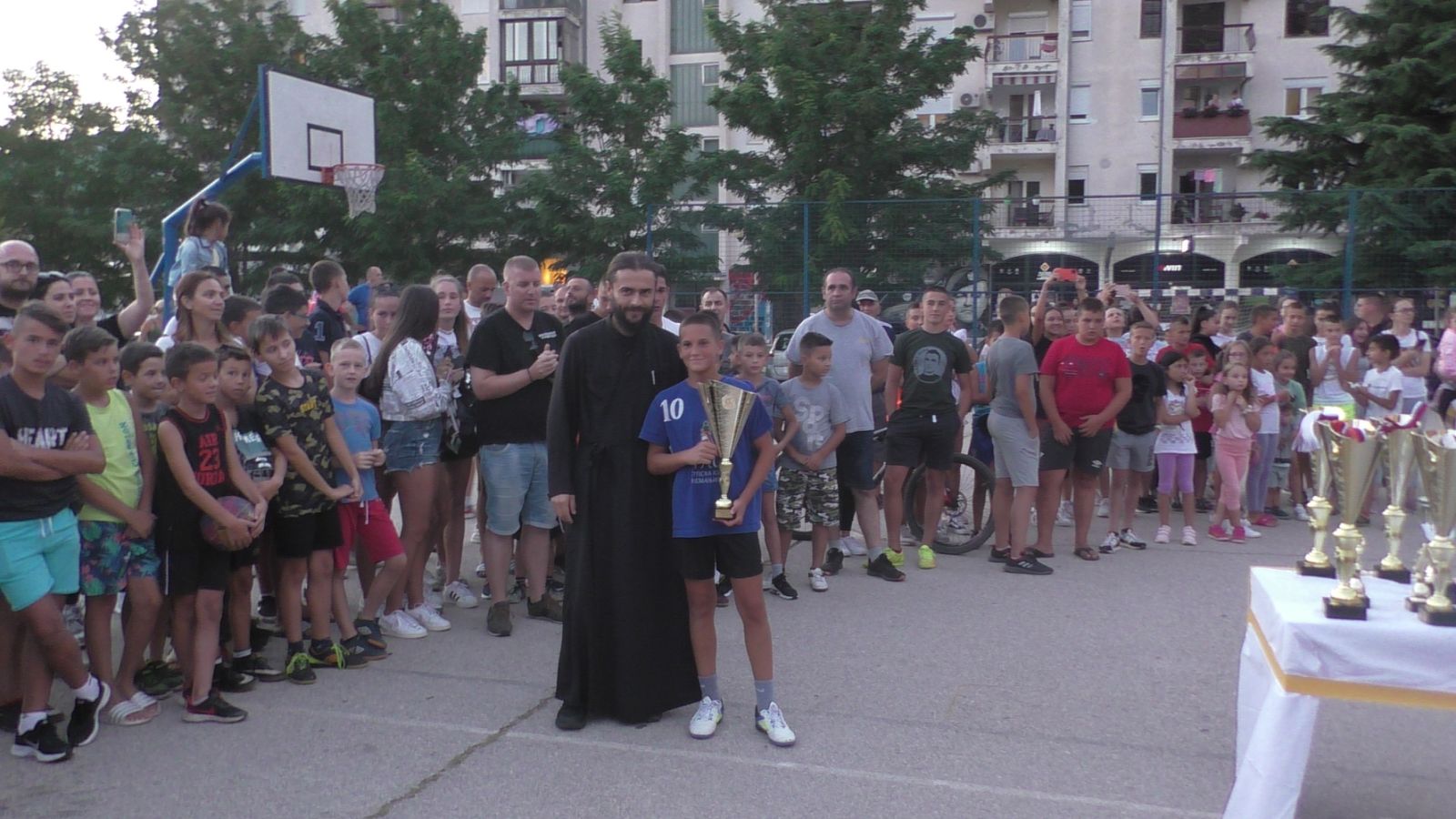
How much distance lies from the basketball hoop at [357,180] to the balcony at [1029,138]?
25057mm

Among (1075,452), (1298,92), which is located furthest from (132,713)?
(1298,92)

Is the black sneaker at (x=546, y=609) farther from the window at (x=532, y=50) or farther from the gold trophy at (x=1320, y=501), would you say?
the window at (x=532, y=50)

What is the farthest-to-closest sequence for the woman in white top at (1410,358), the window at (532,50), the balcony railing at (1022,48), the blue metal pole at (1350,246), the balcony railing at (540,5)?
the window at (532,50), the balcony railing at (540,5), the balcony railing at (1022,48), the blue metal pole at (1350,246), the woman in white top at (1410,358)

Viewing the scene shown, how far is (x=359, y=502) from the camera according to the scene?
5.75 metres

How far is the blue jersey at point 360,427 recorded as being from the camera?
19.1 feet

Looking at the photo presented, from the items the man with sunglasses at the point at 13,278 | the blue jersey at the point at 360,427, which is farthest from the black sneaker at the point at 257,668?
the man with sunglasses at the point at 13,278

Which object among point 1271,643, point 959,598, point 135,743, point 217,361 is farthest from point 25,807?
point 959,598

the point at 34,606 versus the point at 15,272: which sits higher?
the point at 15,272

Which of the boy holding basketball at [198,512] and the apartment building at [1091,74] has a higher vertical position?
the apartment building at [1091,74]

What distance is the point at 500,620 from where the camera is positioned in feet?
20.2

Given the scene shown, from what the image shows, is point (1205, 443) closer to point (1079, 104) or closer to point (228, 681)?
point (228, 681)

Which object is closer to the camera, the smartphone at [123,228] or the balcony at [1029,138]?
the smartphone at [123,228]

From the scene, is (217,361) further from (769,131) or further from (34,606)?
(769,131)

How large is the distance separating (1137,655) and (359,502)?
408 centimetres
